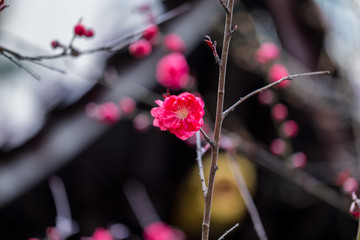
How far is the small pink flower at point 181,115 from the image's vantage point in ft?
2.24

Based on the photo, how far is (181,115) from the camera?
680 millimetres

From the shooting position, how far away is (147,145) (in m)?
2.44

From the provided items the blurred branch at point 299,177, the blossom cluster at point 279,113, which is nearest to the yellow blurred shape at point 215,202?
the blurred branch at point 299,177

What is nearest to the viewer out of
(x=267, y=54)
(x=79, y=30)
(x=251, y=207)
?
(x=79, y=30)

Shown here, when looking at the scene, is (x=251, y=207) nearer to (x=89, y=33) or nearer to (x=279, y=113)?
(x=89, y=33)

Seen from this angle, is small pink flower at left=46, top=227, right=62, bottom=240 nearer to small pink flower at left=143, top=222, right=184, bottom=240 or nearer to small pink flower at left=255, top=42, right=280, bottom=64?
small pink flower at left=143, top=222, right=184, bottom=240

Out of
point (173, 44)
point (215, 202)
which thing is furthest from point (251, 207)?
point (215, 202)

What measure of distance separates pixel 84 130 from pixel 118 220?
618mm

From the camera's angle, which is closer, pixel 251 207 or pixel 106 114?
pixel 251 207

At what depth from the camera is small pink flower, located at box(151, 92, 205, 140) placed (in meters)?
0.68

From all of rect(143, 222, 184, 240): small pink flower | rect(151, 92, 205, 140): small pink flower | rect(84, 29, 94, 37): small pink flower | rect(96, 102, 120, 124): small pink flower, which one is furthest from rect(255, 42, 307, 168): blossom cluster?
rect(151, 92, 205, 140): small pink flower

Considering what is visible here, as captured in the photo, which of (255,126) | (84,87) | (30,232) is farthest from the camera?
(255,126)

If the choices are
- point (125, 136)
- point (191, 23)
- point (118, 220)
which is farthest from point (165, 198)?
point (191, 23)

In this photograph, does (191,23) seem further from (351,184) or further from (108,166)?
(351,184)
